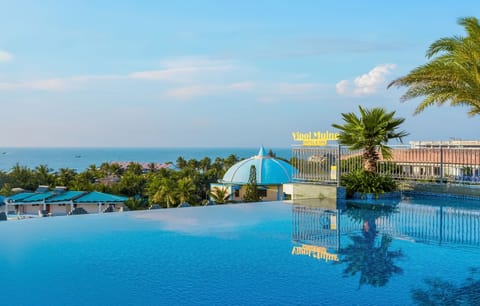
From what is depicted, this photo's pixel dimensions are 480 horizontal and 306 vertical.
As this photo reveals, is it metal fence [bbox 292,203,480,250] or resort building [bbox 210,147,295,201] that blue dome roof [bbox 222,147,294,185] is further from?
metal fence [bbox 292,203,480,250]

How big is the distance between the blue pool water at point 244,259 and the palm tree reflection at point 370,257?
0.05 ft

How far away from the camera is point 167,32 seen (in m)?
25.5

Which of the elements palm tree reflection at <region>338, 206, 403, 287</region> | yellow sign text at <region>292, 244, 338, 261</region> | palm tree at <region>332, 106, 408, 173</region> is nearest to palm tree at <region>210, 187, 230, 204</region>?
palm tree at <region>332, 106, 408, 173</region>

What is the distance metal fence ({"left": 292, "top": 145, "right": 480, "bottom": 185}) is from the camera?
605 inches

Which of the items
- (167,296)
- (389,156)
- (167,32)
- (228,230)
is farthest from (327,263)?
(167,32)

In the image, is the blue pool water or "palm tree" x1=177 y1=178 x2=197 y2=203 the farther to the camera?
"palm tree" x1=177 y1=178 x2=197 y2=203

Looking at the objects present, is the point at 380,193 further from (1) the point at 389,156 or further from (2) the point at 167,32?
(2) the point at 167,32

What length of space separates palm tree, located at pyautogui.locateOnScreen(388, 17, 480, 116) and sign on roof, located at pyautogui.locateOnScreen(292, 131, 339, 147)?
2637mm

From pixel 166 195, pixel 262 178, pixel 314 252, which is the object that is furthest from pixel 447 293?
pixel 166 195

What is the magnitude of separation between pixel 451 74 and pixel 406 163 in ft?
11.9

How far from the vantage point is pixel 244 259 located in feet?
25.1

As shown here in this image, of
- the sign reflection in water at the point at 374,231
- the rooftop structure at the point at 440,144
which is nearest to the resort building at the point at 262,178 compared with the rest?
the rooftop structure at the point at 440,144

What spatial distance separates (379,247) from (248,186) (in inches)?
1324

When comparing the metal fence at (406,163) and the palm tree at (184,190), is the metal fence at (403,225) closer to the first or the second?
the metal fence at (406,163)
